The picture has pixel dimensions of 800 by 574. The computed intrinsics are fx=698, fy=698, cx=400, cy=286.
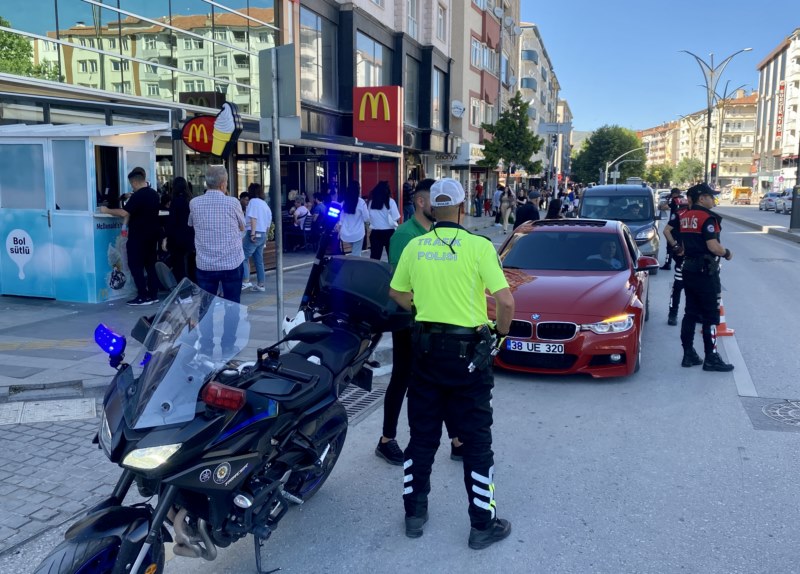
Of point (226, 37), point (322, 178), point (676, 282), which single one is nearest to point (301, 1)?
point (226, 37)

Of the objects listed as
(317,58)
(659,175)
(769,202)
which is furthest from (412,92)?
(659,175)

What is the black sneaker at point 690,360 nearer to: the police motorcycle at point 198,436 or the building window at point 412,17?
the police motorcycle at point 198,436

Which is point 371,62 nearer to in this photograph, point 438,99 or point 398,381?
point 438,99

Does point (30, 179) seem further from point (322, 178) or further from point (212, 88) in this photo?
point (322, 178)

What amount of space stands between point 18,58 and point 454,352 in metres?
10.7

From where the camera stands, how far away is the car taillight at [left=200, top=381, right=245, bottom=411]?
275 cm

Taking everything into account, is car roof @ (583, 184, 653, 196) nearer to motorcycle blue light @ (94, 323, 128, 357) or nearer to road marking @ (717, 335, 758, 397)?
road marking @ (717, 335, 758, 397)

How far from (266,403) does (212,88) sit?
14.5 meters

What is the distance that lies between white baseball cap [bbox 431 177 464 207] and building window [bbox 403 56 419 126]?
87.3 feet

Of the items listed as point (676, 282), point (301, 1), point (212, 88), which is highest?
point (301, 1)

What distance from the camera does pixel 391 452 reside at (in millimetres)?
4801

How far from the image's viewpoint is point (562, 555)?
3566 mm

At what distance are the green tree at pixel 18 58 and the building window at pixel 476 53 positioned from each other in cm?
2986

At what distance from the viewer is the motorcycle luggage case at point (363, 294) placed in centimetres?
427
